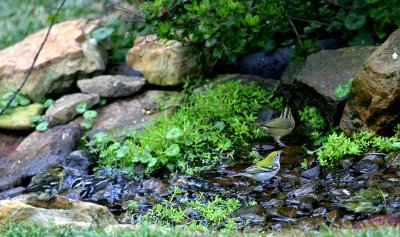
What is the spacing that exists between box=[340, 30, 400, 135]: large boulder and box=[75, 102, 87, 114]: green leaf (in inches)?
146

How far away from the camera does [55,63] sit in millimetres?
9742

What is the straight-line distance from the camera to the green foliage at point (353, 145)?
23.5 ft

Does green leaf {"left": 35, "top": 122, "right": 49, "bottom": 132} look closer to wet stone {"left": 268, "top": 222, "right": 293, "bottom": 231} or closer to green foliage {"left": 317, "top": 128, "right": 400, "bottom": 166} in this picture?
green foliage {"left": 317, "top": 128, "right": 400, "bottom": 166}

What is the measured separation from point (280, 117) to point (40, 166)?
306 cm

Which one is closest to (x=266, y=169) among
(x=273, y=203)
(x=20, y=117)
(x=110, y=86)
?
(x=273, y=203)

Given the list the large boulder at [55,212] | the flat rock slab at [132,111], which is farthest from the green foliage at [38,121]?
the large boulder at [55,212]

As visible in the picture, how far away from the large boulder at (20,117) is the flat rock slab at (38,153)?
396 millimetres

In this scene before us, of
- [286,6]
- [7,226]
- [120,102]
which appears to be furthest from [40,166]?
[286,6]

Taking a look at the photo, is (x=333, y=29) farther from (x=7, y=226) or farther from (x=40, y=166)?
(x=7, y=226)

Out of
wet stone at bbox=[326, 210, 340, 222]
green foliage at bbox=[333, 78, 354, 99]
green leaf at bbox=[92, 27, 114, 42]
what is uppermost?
green foliage at bbox=[333, 78, 354, 99]

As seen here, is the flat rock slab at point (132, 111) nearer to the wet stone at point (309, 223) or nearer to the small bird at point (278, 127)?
the small bird at point (278, 127)

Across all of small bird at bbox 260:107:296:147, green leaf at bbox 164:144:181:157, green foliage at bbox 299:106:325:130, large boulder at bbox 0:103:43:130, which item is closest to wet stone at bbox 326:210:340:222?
small bird at bbox 260:107:296:147

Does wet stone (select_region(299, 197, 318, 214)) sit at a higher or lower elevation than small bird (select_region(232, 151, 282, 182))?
lower

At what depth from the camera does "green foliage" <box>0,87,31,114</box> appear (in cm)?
956
